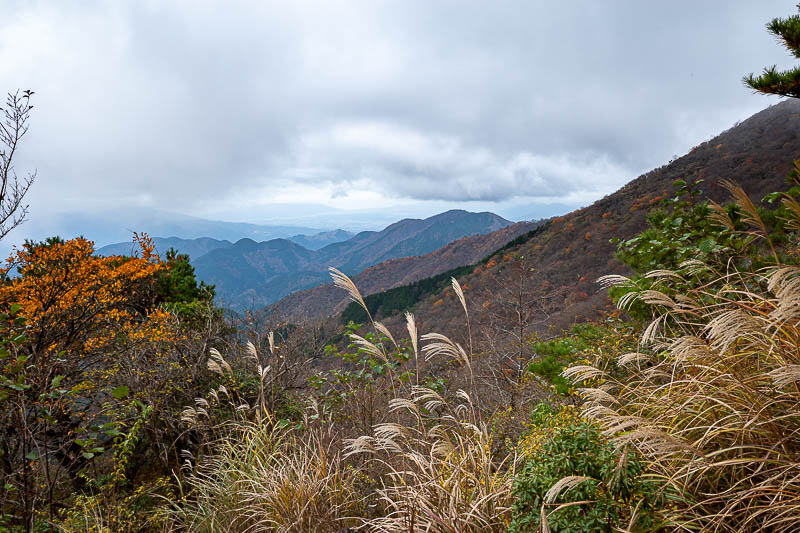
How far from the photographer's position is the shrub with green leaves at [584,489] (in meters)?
1.50

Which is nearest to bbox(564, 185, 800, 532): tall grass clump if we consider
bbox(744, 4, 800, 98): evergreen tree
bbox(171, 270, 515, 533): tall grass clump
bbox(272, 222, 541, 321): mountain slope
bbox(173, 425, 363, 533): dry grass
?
bbox(171, 270, 515, 533): tall grass clump

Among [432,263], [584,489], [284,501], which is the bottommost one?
[284,501]

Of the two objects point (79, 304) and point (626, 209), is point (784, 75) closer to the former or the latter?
point (79, 304)

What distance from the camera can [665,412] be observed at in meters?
1.99

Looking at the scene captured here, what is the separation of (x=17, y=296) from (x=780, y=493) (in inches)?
355

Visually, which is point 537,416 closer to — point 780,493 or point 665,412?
point 665,412

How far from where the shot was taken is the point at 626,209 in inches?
1570

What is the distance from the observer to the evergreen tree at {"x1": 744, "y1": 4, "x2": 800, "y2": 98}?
15.0ft

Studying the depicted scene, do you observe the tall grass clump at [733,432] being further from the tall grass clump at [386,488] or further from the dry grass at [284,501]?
the dry grass at [284,501]

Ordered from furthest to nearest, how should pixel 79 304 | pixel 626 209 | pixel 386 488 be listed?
pixel 626 209 → pixel 79 304 → pixel 386 488

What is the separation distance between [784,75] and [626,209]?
40183 millimetres

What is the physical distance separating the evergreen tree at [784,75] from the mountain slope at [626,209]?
19.2 metres

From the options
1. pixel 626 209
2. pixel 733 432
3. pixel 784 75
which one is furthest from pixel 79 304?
pixel 626 209

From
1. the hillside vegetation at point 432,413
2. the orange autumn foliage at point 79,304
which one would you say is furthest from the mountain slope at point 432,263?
the hillside vegetation at point 432,413
